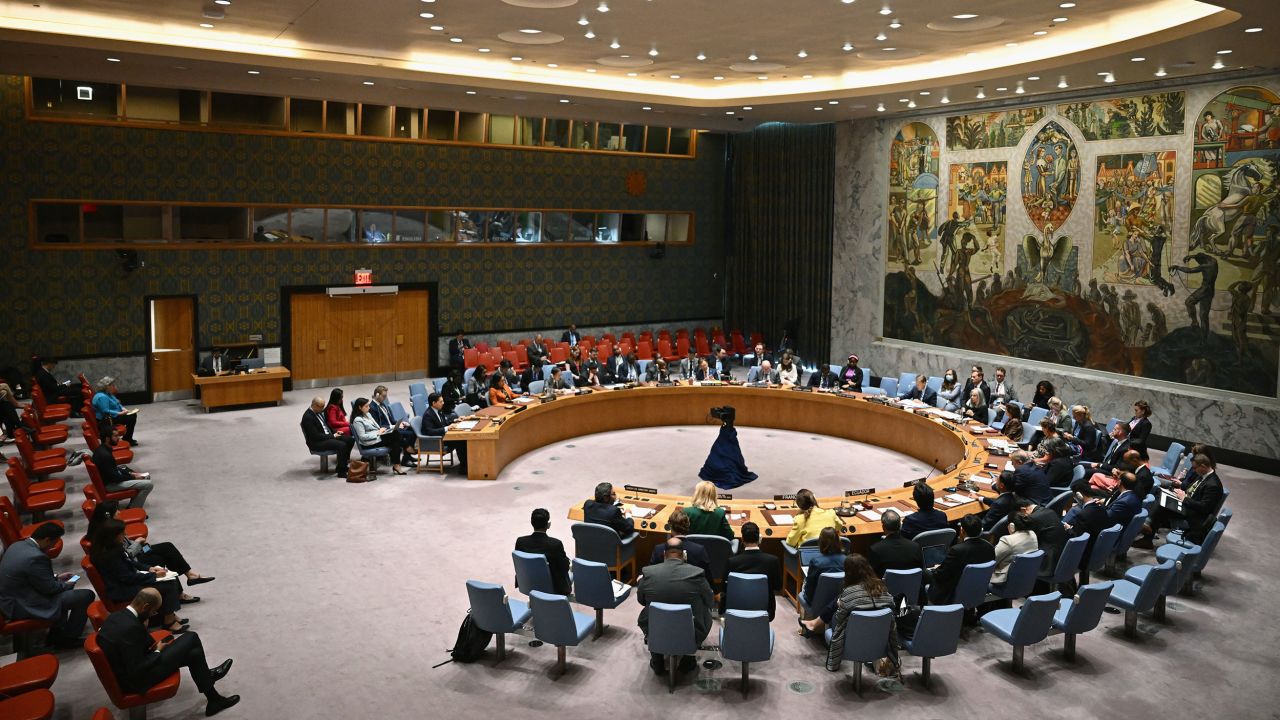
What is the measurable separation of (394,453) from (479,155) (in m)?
9.08

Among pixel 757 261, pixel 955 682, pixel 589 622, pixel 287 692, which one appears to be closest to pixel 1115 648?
pixel 955 682

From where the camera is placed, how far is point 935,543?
812 cm

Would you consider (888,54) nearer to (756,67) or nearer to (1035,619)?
(756,67)

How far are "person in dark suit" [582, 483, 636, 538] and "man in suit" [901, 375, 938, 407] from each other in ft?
24.8

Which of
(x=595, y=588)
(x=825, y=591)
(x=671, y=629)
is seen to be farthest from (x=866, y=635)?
(x=595, y=588)

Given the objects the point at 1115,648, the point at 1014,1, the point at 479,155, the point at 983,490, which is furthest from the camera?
the point at 479,155

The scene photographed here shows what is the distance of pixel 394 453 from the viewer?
12703 millimetres

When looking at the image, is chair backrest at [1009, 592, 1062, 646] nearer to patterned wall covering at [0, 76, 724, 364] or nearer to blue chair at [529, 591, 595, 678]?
blue chair at [529, 591, 595, 678]

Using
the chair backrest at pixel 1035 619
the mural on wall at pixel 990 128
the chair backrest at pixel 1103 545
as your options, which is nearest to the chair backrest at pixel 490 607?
the chair backrest at pixel 1035 619

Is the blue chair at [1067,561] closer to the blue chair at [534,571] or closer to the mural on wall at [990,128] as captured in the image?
the blue chair at [534,571]

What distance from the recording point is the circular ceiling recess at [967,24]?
452 inches

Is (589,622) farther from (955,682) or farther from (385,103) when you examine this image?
(385,103)

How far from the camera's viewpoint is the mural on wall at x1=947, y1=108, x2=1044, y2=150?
16031mm

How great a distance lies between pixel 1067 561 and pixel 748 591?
306cm
